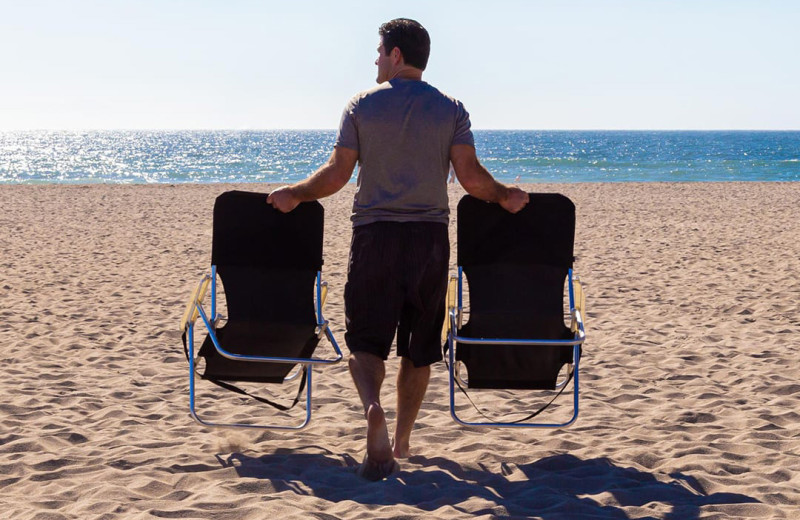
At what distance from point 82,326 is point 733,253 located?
7.38 meters

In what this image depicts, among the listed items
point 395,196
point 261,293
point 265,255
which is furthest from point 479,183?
point 261,293

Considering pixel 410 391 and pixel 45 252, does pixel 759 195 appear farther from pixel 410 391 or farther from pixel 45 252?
pixel 410 391

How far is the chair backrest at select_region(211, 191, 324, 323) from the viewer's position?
3635 millimetres

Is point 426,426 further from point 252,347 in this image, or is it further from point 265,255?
point 265,255

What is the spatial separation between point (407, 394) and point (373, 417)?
360mm

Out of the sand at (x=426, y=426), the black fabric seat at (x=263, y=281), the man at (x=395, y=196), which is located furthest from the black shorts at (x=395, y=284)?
the sand at (x=426, y=426)

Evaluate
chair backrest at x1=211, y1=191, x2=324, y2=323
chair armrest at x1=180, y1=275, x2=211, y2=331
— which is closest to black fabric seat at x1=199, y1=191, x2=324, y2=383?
chair backrest at x1=211, y1=191, x2=324, y2=323

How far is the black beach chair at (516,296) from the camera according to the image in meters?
3.56

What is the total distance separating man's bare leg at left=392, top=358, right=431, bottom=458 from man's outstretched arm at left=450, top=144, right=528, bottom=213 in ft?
2.35

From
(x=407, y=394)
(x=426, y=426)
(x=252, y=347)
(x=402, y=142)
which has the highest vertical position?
(x=402, y=142)

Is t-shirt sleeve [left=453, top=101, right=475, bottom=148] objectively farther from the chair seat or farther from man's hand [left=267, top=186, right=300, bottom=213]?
the chair seat

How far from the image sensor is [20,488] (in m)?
3.16

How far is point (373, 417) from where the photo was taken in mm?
3107

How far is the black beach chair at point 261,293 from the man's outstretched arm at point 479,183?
671mm
